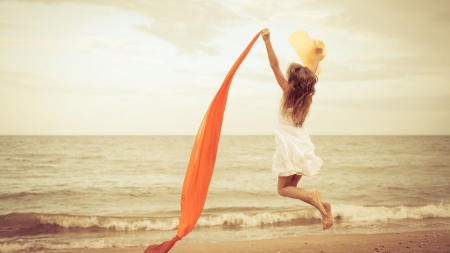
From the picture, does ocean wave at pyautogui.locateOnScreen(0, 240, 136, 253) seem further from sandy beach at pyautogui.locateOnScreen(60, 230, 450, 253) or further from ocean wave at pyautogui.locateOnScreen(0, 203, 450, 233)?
ocean wave at pyautogui.locateOnScreen(0, 203, 450, 233)

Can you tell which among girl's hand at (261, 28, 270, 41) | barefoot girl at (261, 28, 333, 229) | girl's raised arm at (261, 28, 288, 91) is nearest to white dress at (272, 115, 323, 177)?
barefoot girl at (261, 28, 333, 229)

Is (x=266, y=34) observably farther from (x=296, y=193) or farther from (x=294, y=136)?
(x=296, y=193)

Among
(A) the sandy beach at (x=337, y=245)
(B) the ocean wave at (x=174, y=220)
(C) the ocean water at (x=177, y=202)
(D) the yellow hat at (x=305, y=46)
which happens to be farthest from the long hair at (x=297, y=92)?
(B) the ocean wave at (x=174, y=220)

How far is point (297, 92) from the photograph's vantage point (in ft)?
12.9

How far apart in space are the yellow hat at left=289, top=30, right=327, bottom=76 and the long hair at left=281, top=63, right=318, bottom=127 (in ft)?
1.04

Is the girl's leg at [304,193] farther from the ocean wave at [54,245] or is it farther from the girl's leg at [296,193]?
the ocean wave at [54,245]

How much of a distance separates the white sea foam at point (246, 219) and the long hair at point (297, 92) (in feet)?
18.1

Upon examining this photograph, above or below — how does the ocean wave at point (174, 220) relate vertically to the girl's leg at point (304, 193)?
below

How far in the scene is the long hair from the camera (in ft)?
12.9

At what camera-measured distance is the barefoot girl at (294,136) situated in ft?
12.6

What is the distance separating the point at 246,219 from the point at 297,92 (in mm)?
5979

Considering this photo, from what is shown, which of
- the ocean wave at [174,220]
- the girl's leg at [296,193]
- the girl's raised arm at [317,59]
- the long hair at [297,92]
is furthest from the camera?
the ocean wave at [174,220]

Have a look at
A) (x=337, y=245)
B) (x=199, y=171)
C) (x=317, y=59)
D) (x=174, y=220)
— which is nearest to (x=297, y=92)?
(x=317, y=59)

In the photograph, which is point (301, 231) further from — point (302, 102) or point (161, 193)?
point (161, 193)
